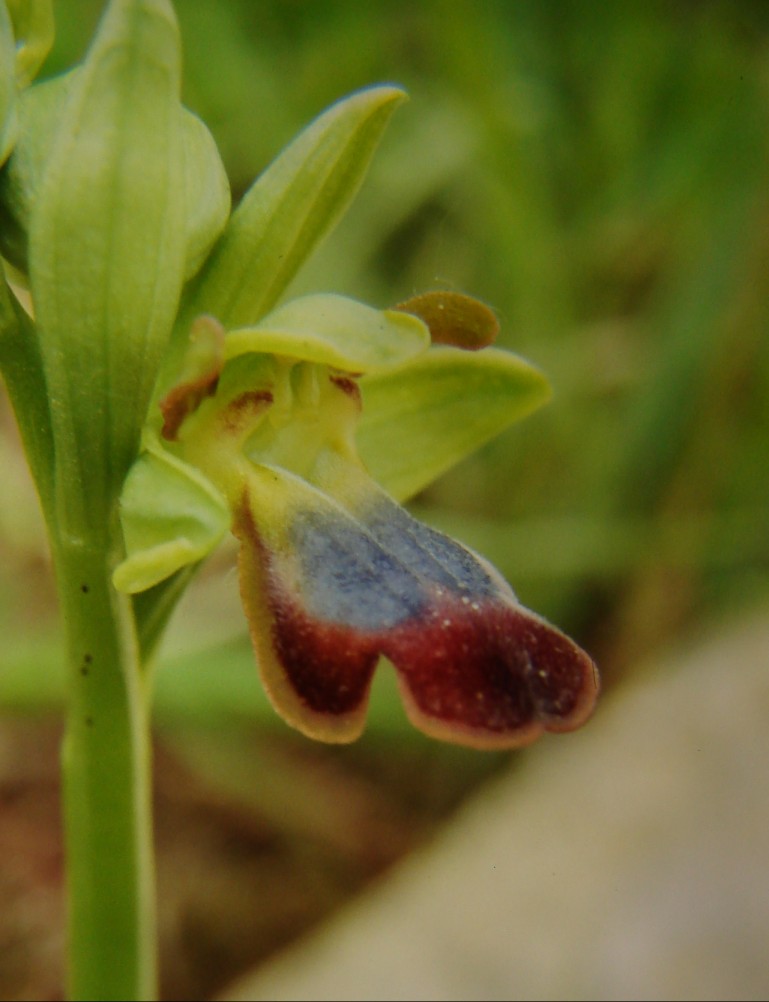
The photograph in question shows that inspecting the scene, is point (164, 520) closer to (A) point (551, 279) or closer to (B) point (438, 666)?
(B) point (438, 666)

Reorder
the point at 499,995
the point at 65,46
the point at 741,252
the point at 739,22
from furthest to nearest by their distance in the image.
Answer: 1. the point at 739,22
2. the point at 741,252
3. the point at 65,46
4. the point at 499,995

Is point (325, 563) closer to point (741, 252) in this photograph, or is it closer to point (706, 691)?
point (706, 691)

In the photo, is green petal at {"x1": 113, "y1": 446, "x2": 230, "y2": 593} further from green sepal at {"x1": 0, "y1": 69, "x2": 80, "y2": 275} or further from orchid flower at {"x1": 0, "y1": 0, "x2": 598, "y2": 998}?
green sepal at {"x1": 0, "y1": 69, "x2": 80, "y2": 275}

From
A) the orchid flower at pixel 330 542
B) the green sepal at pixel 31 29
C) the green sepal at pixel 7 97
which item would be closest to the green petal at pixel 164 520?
the orchid flower at pixel 330 542

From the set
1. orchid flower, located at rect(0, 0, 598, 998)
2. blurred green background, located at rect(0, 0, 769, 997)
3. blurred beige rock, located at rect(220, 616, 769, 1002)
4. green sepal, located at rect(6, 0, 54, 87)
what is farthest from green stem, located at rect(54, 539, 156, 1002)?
blurred green background, located at rect(0, 0, 769, 997)

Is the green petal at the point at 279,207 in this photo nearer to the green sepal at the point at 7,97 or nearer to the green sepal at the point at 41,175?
the green sepal at the point at 41,175

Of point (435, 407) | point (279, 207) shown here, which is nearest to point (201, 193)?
point (279, 207)

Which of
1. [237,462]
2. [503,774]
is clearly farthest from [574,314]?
[237,462]
